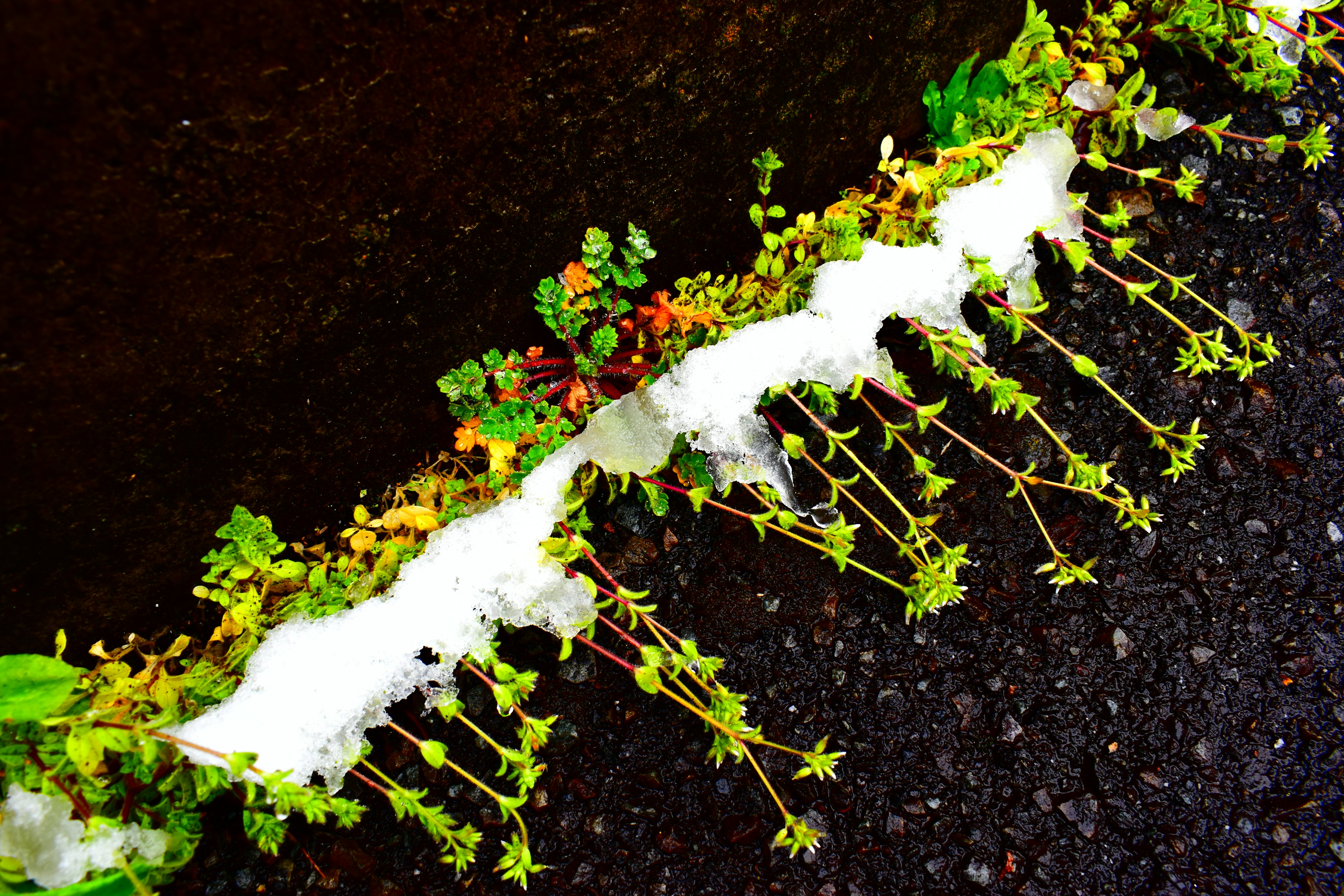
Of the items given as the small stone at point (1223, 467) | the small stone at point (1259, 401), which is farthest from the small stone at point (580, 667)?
the small stone at point (1259, 401)

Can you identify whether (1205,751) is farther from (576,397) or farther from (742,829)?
(576,397)

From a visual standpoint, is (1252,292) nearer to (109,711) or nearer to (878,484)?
(878,484)

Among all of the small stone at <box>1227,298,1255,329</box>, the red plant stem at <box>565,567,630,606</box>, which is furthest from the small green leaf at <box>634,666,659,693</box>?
the small stone at <box>1227,298,1255,329</box>

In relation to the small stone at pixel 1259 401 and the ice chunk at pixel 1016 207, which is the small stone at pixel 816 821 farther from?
the small stone at pixel 1259 401

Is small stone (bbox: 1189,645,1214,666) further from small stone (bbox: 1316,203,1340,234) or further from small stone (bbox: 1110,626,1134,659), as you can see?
small stone (bbox: 1316,203,1340,234)

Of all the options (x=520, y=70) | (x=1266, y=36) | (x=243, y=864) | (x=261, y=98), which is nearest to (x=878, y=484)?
(x=520, y=70)
